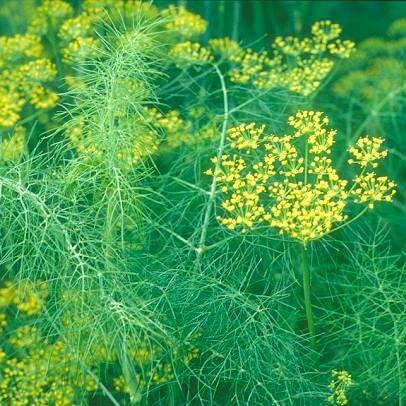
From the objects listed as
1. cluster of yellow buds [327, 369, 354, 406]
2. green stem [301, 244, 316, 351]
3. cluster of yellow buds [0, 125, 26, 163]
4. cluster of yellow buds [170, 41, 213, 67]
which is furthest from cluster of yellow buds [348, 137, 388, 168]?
cluster of yellow buds [0, 125, 26, 163]

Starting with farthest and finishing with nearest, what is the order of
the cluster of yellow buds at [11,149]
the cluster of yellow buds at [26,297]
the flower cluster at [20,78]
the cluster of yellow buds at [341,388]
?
the flower cluster at [20,78]
the cluster of yellow buds at [26,297]
the cluster of yellow buds at [11,149]
the cluster of yellow buds at [341,388]

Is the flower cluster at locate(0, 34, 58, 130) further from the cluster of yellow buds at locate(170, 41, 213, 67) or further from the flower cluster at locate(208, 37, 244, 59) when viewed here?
the flower cluster at locate(208, 37, 244, 59)

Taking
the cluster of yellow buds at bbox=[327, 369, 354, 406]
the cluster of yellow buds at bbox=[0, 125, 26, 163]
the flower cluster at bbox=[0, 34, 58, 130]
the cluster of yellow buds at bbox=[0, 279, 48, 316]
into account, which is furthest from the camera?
the flower cluster at bbox=[0, 34, 58, 130]

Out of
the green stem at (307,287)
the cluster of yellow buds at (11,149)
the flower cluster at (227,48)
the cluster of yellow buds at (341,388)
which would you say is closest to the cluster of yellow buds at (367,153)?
the green stem at (307,287)

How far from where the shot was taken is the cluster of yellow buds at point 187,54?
3.68 meters

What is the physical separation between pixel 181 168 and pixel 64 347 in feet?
3.23

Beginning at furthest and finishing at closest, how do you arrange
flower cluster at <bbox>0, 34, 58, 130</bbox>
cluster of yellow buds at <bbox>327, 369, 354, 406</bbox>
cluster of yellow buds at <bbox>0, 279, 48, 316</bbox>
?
flower cluster at <bbox>0, 34, 58, 130</bbox>
cluster of yellow buds at <bbox>0, 279, 48, 316</bbox>
cluster of yellow buds at <bbox>327, 369, 354, 406</bbox>

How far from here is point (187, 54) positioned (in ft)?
12.2

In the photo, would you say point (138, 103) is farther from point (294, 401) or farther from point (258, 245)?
point (294, 401)

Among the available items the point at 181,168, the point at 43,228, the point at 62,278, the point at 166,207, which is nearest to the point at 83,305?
the point at 62,278

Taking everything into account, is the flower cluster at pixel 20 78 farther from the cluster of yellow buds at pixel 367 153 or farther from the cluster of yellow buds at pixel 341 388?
the cluster of yellow buds at pixel 341 388

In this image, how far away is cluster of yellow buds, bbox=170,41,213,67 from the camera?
3678 millimetres

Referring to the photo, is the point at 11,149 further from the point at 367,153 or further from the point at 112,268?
the point at 367,153

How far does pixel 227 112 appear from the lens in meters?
3.56
